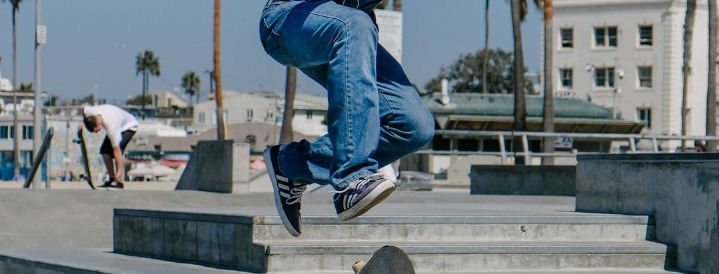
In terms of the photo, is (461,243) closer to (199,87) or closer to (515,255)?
(515,255)

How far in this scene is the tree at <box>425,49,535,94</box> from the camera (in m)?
116

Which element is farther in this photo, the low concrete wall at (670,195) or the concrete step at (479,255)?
the low concrete wall at (670,195)

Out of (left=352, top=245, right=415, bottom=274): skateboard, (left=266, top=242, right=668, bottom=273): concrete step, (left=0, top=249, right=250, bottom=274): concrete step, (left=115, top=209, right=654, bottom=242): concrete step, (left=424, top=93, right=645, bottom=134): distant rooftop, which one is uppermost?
(left=424, top=93, right=645, bottom=134): distant rooftop

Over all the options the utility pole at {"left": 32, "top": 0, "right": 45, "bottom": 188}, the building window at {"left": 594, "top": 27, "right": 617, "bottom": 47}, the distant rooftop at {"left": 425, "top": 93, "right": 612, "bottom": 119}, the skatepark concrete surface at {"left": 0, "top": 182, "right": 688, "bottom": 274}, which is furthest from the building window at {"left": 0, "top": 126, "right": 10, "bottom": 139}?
the skatepark concrete surface at {"left": 0, "top": 182, "right": 688, "bottom": 274}

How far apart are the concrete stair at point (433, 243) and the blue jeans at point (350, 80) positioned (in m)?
1.96

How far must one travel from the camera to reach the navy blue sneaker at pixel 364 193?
4.17 m

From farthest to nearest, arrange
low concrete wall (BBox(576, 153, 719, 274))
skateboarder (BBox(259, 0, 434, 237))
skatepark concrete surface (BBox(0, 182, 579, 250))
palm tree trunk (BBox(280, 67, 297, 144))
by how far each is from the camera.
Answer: palm tree trunk (BBox(280, 67, 297, 144)) < skatepark concrete surface (BBox(0, 182, 579, 250)) < low concrete wall (BBox(576, 153, 719, 274)) < skateboarder (BBox(259, 0, 434, 237))

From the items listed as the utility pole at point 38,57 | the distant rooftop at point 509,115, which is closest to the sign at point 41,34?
the utility pole at point 38,57

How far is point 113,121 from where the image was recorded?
612 inches

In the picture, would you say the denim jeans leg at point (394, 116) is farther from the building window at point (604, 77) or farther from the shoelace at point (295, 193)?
the building window at point (604, 77)

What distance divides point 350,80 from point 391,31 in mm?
13541

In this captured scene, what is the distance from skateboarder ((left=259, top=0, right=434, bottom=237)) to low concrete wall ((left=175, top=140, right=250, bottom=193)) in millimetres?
9737

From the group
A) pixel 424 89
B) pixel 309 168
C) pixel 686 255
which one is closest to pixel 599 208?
pixel 686 255

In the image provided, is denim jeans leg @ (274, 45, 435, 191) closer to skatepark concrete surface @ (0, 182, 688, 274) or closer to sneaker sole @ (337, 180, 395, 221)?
sneaker sole @ (337, 180, 395, 221)
